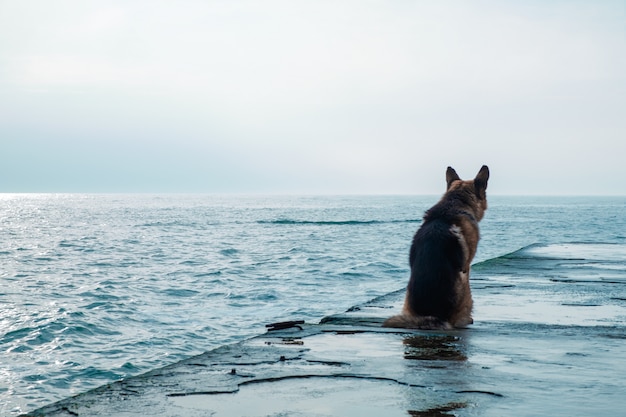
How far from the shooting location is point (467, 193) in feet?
26.8

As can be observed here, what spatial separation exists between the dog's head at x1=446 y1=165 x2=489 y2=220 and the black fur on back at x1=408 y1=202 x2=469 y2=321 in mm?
1253

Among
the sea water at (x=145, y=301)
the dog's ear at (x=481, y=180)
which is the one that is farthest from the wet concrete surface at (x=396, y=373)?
the sea water at (x=145, y=301)

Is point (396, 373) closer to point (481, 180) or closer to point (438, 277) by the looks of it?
point (438, 277)

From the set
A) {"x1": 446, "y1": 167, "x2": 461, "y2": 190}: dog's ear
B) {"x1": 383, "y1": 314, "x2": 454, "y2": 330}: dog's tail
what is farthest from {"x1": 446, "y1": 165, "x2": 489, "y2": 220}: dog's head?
{"x1": 383, "y1": 314, "x2": 454, "y2": 330}: dog's tail

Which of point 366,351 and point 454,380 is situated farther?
point 366,351

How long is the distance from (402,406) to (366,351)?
1.76m

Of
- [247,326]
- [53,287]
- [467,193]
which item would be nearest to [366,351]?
[467,193]

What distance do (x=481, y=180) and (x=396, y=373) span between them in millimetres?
4171

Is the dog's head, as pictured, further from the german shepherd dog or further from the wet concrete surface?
the wet concrete surface

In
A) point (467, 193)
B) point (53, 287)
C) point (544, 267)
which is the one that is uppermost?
point (467, 193)

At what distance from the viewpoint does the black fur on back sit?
6.70 meters

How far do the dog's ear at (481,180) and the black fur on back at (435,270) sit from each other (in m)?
1.63

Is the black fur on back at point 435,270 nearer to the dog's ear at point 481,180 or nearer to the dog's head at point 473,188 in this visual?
the dog's head at point 473,188

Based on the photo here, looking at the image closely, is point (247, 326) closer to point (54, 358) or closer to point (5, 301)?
point (54, 358)
